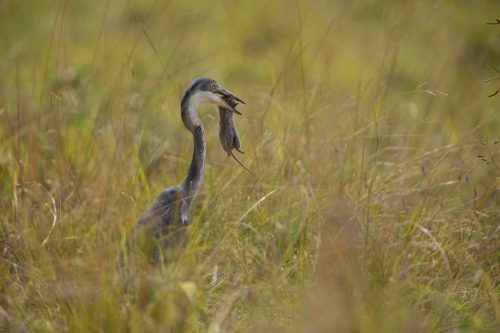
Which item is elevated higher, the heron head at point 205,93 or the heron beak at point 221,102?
the heron head at point 205,93

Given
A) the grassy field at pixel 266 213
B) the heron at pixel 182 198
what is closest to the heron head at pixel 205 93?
the heron at pixel 182 198

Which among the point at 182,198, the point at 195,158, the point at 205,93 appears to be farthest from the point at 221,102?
the point at 182,198

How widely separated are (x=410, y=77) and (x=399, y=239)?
3.26m

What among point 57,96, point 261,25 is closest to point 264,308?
point 57,96

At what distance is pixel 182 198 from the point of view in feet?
10.8

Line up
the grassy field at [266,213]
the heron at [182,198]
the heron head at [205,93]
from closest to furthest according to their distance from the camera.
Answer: the grassy field at [266,213]
the heron at [182,198]
the heron head at [205,93]

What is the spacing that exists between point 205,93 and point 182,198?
500mm

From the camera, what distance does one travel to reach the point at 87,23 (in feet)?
25.2

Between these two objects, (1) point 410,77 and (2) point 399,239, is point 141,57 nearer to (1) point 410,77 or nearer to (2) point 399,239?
(1) point 410,77

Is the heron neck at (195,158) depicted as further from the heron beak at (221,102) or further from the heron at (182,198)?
the heron beak at (221,102)

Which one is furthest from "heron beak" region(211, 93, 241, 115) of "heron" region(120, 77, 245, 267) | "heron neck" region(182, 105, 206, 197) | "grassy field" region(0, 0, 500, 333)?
"grassy field" region(0, 0, 500, 333)

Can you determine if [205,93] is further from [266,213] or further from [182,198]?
[266,213]

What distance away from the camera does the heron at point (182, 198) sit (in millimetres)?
3197

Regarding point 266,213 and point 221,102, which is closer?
point 221,102
